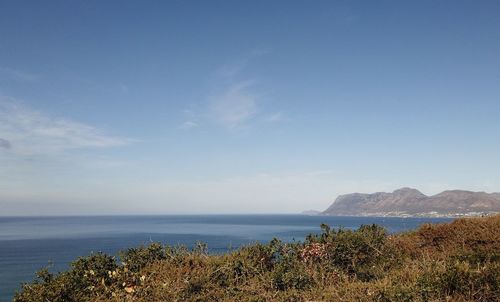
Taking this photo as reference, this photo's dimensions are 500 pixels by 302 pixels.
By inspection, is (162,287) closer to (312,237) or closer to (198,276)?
(198,276)

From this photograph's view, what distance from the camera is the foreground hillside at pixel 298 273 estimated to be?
27.5 feet

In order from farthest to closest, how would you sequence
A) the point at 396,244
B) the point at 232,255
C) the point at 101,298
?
1. the point at 396,244
2. the point at 232,255
3. the point at 101,298

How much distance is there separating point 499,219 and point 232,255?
36.7ft

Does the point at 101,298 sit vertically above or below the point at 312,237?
below

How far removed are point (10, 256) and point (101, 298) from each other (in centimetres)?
10855

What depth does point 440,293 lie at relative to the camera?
8039mm

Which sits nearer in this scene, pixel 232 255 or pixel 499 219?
pixel 232 255

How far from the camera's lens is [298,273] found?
10414 millimetres

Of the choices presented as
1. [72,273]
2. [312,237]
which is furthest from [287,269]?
[72,273]

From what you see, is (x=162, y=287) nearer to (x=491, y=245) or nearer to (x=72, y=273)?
(x=72, y=273)

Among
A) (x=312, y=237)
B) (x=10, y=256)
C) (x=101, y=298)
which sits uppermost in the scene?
(x=312, y=237)

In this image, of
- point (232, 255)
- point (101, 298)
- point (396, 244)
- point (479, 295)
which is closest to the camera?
point (479, 295)

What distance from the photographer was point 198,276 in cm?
1088

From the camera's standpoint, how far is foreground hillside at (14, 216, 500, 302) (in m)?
8.38
